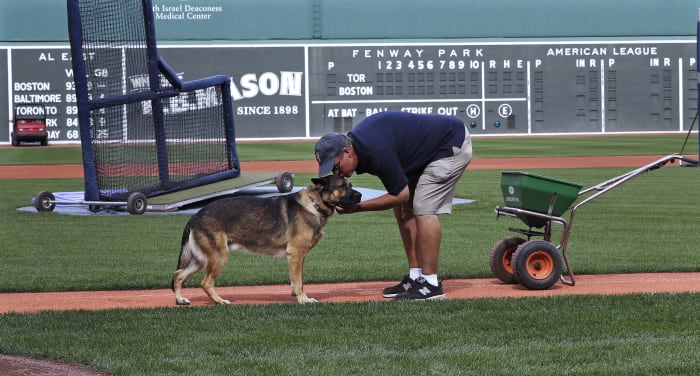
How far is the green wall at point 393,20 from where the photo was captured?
50906mm

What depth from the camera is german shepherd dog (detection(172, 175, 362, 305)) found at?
26.2 feet

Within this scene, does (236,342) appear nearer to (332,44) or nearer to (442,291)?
(442,291)

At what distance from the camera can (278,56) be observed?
5069 cm

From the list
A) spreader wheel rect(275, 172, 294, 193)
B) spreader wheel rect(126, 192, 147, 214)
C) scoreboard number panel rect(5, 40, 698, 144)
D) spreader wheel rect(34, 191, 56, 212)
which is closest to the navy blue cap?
spreader wheel rect(126, 192, 147, 214)

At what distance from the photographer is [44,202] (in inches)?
637

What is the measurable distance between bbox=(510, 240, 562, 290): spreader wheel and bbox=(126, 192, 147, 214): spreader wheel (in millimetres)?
7420

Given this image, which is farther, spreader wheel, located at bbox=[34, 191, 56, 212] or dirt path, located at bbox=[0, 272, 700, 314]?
spreader wheel, located at bbox=[34, 191, 56, 212]

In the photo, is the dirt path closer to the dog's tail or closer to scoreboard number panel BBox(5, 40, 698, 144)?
the dog's tail

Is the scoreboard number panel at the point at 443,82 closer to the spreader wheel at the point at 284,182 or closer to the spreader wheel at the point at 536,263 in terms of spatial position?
the spreader wheel at the point at 284,182

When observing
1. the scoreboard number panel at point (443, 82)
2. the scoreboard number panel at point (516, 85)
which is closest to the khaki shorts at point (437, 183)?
the scoreboard number panel at point (443, 82)

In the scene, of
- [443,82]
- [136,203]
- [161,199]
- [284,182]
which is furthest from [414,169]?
[443,82]

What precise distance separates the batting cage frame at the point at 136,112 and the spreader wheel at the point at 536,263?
310 inches

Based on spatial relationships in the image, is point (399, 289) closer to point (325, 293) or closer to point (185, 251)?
point (325, 293)

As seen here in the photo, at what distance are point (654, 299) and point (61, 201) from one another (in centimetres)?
1045
